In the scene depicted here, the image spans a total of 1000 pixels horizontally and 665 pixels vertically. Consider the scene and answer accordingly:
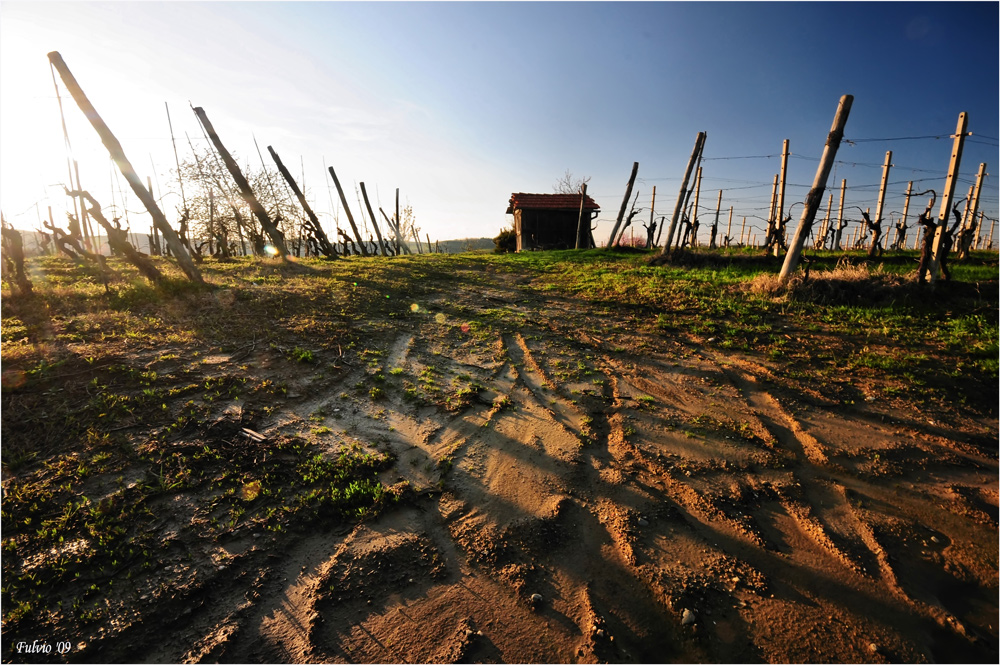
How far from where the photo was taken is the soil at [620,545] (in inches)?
79.8

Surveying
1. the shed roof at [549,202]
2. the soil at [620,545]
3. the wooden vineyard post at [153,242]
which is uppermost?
the shed roof at [549,202]

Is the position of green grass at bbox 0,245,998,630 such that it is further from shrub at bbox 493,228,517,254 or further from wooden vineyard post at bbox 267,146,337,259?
shrub at bbox 493,228,517,254

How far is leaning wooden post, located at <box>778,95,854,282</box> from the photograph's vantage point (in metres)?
8.39

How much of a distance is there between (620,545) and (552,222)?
79.8 feet

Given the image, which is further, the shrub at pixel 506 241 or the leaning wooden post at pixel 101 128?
the shrub at pixel 506 241

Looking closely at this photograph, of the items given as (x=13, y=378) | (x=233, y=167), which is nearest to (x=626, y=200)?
(x=233, y=167)

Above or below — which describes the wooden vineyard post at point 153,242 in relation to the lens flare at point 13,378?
above

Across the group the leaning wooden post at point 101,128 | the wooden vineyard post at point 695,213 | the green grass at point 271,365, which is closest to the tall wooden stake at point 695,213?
the wooden vineyard post at point 695,213

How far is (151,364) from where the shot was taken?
14.6 ft

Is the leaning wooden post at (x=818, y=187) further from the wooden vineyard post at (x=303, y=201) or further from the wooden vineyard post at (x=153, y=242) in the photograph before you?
the wooden vineyard post at (x=153, y=242)

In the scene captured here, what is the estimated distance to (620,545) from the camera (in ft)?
8.50

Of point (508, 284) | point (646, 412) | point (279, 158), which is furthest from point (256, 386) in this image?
point (279, 158)

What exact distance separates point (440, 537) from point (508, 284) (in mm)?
9157

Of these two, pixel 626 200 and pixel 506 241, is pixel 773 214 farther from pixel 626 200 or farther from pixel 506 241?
pixel 506 241
